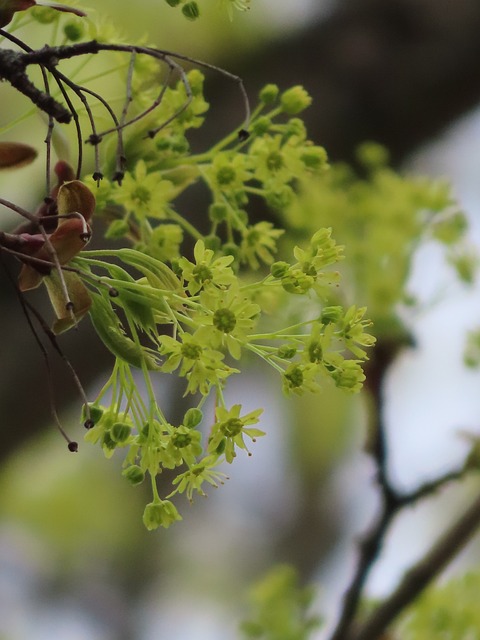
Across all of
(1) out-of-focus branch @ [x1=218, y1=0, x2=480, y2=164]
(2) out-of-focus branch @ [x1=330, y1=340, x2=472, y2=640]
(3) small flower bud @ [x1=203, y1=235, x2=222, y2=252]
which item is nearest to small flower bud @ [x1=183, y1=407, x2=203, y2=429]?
(3) small flower bud @ [x1=203, y1=235, x2=222, y2=252]

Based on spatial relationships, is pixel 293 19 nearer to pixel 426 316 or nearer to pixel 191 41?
pixel 191 41

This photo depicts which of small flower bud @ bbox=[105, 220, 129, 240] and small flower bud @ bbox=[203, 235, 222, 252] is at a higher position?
small flower bud @ bbox=[105, 220, 129, 240]

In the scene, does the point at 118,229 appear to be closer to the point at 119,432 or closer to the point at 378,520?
the point at 119,432

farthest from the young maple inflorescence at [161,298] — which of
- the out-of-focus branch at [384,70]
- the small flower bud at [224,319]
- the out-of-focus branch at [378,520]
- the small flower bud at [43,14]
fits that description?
the out-of-focus branch at [384,70]

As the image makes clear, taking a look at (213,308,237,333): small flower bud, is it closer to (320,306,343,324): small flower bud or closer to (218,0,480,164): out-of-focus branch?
(320,306,343,324): small flower bud

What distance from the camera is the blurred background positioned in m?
1.31

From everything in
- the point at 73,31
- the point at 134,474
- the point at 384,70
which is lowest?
the point at 384,70

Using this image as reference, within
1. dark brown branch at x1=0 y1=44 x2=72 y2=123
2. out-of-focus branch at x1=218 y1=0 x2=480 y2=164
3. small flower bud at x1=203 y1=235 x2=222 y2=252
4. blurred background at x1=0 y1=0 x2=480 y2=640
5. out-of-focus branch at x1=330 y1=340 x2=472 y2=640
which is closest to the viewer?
dark brown branch at x1=0 y1=44 x2=72 y2=123

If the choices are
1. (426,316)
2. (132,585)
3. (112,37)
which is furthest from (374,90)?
(132,585)

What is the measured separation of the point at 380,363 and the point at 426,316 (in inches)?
3.5

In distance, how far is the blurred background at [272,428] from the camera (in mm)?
1312

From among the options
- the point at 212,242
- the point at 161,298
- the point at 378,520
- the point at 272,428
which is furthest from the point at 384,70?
the point at 272,428

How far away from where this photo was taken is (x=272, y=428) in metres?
2.90

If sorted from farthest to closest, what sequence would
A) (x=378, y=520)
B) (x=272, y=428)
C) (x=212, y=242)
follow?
(x=272, y=428), (x=378, y=520), (x=212, y=242)
